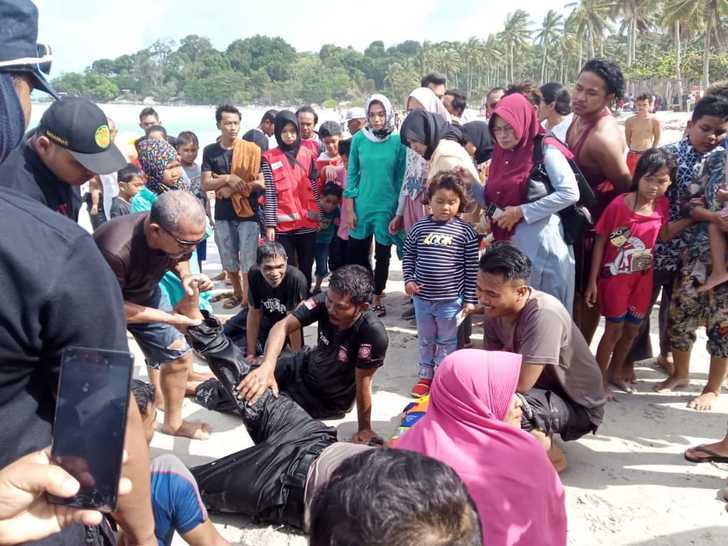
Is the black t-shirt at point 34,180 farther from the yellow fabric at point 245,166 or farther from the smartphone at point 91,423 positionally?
the yellow fabric at point 245,166

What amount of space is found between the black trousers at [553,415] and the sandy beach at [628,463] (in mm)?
247

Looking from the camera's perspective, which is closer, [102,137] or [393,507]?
[393,507]

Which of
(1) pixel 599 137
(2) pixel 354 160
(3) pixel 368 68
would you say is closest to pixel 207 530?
(1) pixel 599 137

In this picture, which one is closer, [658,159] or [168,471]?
[168,471]

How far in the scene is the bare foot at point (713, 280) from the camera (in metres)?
3.06

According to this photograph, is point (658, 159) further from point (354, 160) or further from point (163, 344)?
point (163, 344)

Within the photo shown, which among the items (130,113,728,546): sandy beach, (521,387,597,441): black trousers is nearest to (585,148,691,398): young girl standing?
(130,113,728,546): sandy beach

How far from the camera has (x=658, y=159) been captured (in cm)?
318

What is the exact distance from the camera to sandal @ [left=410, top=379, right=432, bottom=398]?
3.58 m

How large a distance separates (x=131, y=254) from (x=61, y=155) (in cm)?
53

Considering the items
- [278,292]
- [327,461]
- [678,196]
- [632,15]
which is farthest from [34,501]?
[632,15]

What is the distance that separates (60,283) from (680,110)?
39.7m

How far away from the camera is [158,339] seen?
→ 9.70 ft

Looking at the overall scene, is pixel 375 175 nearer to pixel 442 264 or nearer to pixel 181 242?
pixel 442 264
